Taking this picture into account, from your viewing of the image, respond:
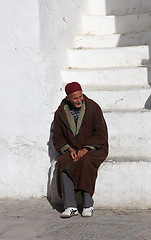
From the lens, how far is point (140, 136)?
5.34 meters

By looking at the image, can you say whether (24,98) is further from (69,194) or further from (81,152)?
(69,194)

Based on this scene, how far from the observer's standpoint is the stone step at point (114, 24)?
6.98m

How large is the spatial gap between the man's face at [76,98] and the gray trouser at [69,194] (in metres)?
0.72

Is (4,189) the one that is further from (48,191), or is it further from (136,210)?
(136,210)

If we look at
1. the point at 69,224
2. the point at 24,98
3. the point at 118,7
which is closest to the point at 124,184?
the point at 69,224

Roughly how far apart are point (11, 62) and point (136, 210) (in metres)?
2.11

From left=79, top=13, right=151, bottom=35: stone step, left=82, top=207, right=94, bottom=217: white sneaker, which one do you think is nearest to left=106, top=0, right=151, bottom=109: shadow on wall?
left=79, top=13, right=151, bottom=35: stone step

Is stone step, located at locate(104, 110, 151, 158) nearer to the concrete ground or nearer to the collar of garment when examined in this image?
the collar of garment

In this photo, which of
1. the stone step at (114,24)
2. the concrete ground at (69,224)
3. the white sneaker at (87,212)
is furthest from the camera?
the stone step at (114,24)

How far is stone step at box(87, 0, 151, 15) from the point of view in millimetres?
7316

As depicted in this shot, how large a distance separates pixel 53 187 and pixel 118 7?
320cm

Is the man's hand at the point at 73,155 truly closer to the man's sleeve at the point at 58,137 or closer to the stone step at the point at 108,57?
the man's sleeve at the point at 58,137

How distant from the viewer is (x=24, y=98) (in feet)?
18.4

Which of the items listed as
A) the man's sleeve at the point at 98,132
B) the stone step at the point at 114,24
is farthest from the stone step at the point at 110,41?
the man's sleeve at the point at 98,132
